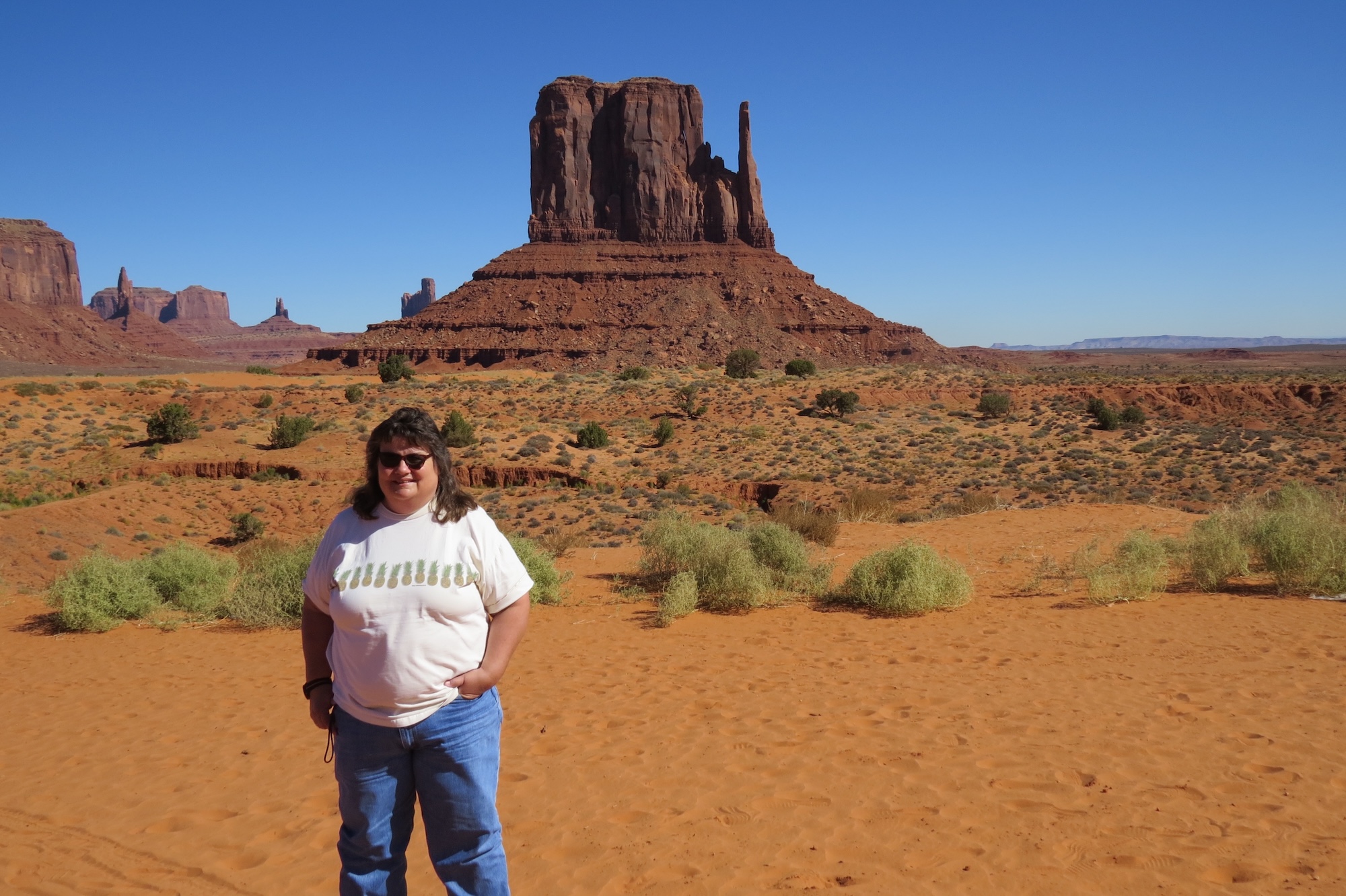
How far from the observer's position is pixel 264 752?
5922 millimetres

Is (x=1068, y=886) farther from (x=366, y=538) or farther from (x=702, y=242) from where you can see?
(x=702, y=242)

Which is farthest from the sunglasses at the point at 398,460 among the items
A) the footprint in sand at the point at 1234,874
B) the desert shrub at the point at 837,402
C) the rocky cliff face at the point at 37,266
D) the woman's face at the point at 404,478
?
the rocky cliff face at the point at 37,266

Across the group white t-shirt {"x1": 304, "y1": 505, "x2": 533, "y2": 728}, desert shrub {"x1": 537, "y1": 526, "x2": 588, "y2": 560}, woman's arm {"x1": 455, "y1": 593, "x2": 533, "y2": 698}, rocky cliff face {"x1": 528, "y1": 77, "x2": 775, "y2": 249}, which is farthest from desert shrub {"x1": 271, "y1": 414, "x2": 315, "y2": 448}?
rocky cliff face {"x1": 528, "y1": 77, "x2": 775, "y2": 249}

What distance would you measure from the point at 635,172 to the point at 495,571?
98.2 m

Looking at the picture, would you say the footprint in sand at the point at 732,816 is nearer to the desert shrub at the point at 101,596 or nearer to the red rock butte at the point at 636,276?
the desert shrub at the point at 101,596

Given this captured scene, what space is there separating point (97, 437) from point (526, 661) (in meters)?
27.8

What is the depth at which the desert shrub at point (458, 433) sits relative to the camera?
28.1 metres

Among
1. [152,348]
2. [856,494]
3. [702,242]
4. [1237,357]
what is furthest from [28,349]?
[1237,357]

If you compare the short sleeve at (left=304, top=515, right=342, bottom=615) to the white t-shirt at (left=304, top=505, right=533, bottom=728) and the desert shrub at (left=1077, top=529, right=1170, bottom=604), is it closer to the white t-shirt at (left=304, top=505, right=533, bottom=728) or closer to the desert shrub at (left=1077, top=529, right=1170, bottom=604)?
the white t-shirt at (left=304, top=505, right=533, bottom=728)

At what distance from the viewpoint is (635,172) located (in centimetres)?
9575

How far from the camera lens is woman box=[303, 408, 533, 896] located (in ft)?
9.37

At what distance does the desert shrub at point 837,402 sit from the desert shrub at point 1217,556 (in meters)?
24.5

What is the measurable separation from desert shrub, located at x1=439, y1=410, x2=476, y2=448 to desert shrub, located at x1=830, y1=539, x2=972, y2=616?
64.9ft

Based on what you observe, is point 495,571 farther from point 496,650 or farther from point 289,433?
point 289,433
